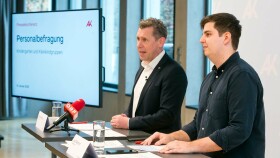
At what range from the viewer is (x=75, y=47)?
6168mm

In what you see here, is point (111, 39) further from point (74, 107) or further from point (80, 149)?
point (80, 149)

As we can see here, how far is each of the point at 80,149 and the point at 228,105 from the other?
33.1 inches

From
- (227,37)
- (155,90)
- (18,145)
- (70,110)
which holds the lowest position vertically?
(18,145)

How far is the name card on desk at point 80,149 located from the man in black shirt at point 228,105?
Answer: 0.45m

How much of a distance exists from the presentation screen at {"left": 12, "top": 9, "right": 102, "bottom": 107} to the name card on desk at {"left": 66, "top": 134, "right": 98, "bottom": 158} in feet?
8.89

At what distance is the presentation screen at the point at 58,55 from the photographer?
5884 mm

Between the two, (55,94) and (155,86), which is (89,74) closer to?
(55,94)

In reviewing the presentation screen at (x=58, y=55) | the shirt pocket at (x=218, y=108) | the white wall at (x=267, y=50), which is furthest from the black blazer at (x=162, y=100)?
the presentation screen at (x=58, y=55)

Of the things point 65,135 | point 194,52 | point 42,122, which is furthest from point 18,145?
point 65,135

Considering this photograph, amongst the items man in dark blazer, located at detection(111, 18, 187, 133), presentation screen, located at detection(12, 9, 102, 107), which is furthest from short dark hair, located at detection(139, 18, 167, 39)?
presentation screen, located at detection(12, 9, 102, 107)

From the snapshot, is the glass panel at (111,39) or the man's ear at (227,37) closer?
the man's ear at (227,37)

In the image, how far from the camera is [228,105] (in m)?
3.09

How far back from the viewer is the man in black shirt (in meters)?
3.01

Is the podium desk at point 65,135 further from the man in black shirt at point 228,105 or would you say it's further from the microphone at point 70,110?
the man in black shirt at point 228,105
